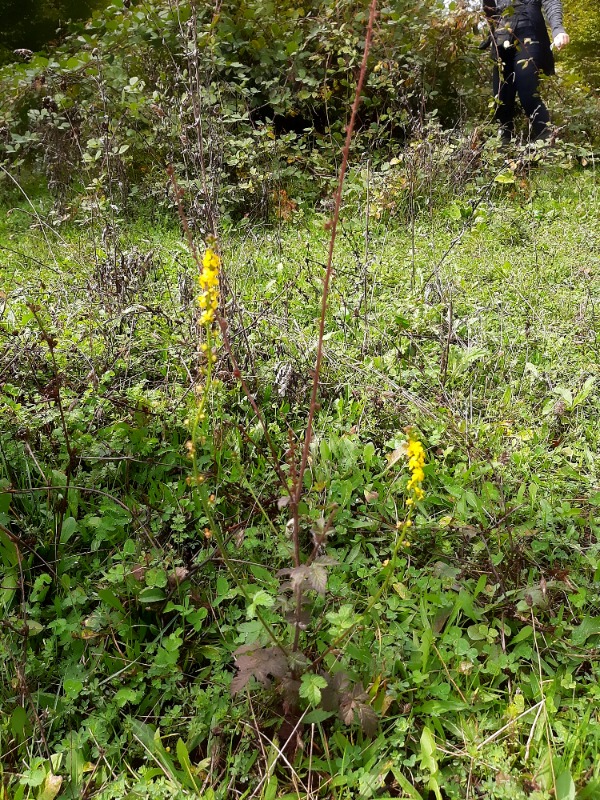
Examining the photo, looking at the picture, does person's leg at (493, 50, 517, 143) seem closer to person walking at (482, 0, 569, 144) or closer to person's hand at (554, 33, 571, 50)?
person walking at (482, 0, 569, 144)

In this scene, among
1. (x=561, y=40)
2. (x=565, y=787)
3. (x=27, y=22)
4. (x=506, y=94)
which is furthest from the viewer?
(x=27, y=22)

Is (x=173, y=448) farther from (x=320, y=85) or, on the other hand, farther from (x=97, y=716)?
(x=320, y=85)

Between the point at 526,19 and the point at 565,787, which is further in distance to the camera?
the point at 526,19

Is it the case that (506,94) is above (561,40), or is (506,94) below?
below

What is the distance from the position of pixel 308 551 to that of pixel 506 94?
220 inches

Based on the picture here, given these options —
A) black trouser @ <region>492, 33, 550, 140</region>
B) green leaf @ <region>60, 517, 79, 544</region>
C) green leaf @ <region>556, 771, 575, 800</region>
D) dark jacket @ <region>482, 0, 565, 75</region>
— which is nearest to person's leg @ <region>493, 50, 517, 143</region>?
black trouser @ <region>492, 33, 550, 140</region>

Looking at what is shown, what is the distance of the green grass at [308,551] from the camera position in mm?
1239

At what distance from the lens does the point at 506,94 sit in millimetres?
5695

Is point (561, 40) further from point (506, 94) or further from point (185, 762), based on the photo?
point (185, 762)

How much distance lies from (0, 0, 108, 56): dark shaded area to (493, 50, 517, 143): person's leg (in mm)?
7630

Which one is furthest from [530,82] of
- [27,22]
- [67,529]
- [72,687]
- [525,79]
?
[27,22]

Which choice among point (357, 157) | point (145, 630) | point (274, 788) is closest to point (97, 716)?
point (145, 630)

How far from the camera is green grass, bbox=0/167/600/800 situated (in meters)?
1.24

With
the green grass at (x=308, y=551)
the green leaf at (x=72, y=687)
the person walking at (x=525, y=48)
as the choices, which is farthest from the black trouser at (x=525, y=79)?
the green leaf at (x=72, y=687)
